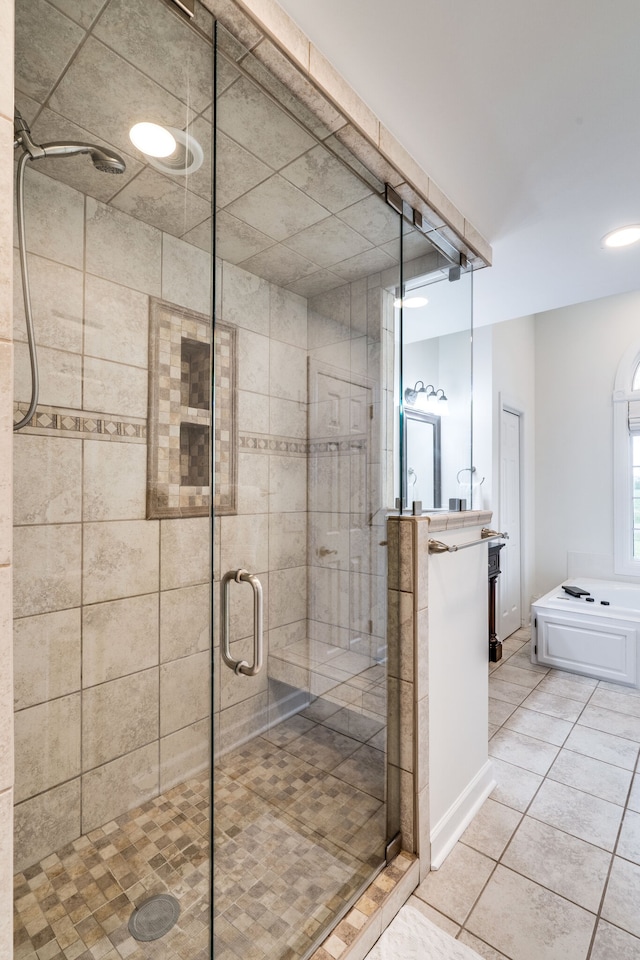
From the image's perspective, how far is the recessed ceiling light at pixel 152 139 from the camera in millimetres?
1083

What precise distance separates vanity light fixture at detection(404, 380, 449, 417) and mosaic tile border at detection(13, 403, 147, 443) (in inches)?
36.9

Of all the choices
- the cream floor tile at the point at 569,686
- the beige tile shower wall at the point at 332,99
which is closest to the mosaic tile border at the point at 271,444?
the beige tile shower wall at the point at 332,99

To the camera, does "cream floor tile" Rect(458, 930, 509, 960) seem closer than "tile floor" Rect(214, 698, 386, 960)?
No

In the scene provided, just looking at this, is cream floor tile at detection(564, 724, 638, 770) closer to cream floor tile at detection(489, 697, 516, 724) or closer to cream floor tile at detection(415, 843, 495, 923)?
cream floor tile at detection(489, 697, 516, 724)

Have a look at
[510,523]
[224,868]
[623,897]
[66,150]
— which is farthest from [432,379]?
[510,523]

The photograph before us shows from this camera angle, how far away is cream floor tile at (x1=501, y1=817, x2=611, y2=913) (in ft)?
5.12

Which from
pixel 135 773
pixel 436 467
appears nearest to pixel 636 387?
pixel 436 467

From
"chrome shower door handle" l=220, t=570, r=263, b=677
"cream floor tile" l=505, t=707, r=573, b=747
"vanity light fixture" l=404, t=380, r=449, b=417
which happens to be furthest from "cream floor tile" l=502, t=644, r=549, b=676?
"chrome shower door handle" l=220, t=570, r=263, b=677

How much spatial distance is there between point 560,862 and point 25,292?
8.00 feet

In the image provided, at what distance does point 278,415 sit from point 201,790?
940 millimetres

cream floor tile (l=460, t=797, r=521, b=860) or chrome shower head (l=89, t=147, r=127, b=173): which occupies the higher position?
chrome shower head (l=89, t=147, r=127, b=173)

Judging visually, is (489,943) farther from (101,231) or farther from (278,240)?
(101,231)

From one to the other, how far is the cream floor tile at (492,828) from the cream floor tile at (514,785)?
0.05 metres

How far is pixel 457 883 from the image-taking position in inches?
62.2
